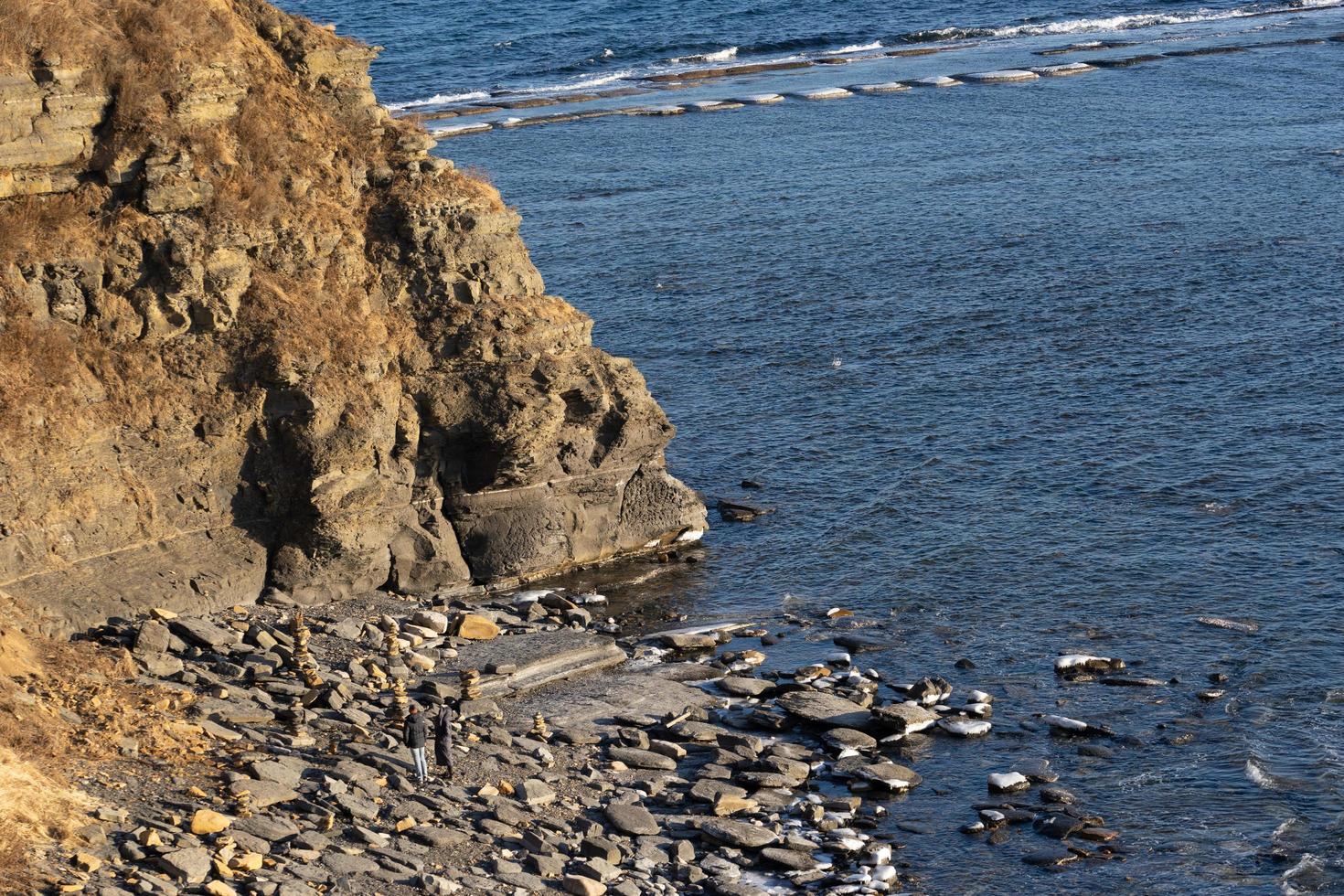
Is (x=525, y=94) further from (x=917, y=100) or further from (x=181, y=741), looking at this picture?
(x=181, y=741)

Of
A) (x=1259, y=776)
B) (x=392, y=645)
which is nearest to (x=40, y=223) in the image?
(x=392, y=645)

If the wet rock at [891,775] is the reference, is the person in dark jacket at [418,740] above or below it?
above

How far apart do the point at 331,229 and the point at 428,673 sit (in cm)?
1372

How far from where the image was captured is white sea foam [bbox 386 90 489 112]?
130 metres

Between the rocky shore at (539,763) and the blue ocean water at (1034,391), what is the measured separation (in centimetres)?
120

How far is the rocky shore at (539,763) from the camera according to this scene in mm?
29766

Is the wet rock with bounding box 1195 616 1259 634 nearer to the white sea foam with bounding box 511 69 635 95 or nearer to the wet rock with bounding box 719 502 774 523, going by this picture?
the wet rock with bounding box 719 502 774 523

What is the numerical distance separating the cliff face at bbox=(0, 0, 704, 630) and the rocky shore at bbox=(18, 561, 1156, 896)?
2.25 metres

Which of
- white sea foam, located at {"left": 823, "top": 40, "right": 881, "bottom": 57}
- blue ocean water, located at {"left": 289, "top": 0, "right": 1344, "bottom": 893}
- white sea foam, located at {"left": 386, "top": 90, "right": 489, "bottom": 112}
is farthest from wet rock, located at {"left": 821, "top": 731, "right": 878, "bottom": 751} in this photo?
white sea foam, located at {"left": 823, "top": 40, "right": 881, "bottom": 57}

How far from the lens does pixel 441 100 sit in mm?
131875

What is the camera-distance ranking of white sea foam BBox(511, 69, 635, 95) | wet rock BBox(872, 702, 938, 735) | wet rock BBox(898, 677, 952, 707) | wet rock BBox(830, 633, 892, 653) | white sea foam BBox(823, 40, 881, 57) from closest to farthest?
wet rock BBox(872, 702, 938, 735) < wet rock BBox(898, 677, 952, 707) < wet rock BBox(830, 633, 892, 653) < white sea foam BBox(511, 69, 635, 95) < white sea foam BBox(823, 40, 881, 57)

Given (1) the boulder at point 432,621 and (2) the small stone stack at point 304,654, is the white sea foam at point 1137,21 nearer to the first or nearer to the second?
(1) the boulder at point 432,621

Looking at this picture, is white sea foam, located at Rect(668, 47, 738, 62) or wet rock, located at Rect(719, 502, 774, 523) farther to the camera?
white sea foam, located at Rect(668, 47, 738, 62)

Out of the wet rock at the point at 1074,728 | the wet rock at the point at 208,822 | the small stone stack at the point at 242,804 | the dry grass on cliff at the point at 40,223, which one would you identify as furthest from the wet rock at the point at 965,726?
the dry grass on cliff at the point at 40,223
